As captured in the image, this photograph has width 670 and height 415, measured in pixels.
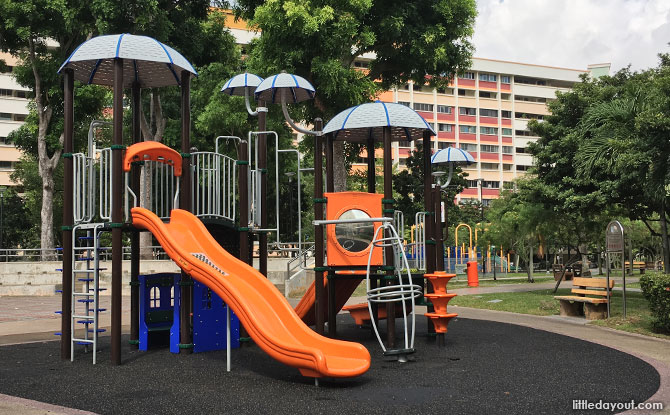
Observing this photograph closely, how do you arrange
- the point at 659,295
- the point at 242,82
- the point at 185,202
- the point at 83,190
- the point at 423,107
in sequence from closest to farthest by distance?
the point at 83,190, the point at 185,202, the point at 659,295, the point at 242,82, the point at 423,107

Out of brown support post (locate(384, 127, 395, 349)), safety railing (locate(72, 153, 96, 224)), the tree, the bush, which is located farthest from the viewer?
the tree

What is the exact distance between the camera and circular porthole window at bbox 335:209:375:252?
9.70 metres

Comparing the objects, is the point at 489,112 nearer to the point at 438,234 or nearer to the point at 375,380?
the point at 438,234

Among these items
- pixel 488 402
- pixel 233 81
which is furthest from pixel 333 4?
pixel 488 402

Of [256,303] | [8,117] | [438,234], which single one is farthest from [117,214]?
[8,117]

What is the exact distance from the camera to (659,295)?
35.9 ft

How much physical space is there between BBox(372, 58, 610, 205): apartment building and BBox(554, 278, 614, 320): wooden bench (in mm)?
64024

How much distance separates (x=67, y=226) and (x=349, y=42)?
15179 mm

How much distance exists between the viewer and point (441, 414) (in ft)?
18.9

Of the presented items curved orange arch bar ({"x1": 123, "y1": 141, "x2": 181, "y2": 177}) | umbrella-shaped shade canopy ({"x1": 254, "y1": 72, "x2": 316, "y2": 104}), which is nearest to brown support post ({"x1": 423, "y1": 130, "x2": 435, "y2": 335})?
umbrella-shaped shade canopy ({"x1": 254, "y1": 72, "x2": 316, "y2": 104})

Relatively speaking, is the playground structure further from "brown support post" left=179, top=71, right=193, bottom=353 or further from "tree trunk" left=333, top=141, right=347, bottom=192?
"tree trunk" left=333, top=141, right=347, bottom=192

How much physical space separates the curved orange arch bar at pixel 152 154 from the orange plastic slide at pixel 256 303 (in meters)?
0.80

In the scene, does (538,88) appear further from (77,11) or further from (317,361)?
(317,361)

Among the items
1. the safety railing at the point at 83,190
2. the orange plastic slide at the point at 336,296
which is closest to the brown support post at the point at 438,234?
the orange plastic slide at the point at 336,296
